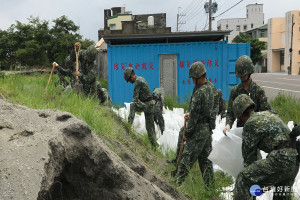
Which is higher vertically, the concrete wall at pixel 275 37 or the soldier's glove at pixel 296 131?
the concrete wall at pixel 275 37

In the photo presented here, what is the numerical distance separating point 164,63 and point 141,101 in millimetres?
5439

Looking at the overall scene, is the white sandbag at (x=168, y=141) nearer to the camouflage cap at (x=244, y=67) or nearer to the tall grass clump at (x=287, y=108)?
the camouflage cap at (x=244, y=67)

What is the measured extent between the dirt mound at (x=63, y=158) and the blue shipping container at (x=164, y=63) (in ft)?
29.8

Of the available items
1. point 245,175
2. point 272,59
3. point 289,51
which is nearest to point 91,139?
point 245,175

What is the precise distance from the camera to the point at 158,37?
12.0 meters

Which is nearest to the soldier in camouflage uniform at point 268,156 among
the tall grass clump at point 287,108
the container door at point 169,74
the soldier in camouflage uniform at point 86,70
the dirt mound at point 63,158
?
the dirt mound at point 63,158

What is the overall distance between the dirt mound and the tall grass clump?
22.2 ft

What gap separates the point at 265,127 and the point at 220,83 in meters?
8.57

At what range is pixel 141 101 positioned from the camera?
670 cm

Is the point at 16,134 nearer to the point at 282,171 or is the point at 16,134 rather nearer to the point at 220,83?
the point at 282,171

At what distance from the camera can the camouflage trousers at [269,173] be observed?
3104 millimetres

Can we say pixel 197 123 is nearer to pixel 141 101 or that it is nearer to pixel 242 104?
pixel 242 104

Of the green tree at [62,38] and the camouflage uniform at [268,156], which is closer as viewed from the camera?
the camouflage uniform at [268,156]

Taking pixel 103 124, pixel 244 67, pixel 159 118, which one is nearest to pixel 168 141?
pixel 159 118
